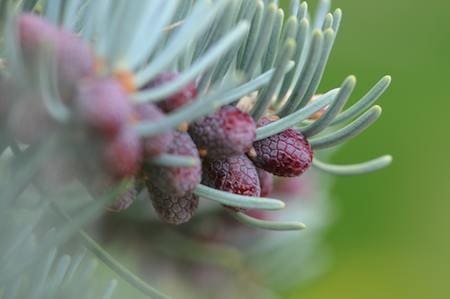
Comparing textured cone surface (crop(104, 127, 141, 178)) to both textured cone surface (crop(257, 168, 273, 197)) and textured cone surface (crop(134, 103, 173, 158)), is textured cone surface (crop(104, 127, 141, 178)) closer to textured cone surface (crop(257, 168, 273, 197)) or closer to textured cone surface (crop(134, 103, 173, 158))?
textured cone surface (crop(134, 103, 173, 158))

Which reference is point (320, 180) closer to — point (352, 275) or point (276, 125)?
point (276, 125)

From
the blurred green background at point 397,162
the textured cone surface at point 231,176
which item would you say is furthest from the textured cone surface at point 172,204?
the blurred green background at point 397,162

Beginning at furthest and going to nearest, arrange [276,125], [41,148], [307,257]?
[307,257]
[276,125]
[41,148]

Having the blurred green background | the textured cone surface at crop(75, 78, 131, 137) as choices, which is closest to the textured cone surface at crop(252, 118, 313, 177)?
the textured cone surface at crop(75, 78, 131, 137)

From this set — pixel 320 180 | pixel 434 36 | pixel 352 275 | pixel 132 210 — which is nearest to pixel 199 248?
pixel 132 210

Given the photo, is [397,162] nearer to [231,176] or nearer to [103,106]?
[231,176]
